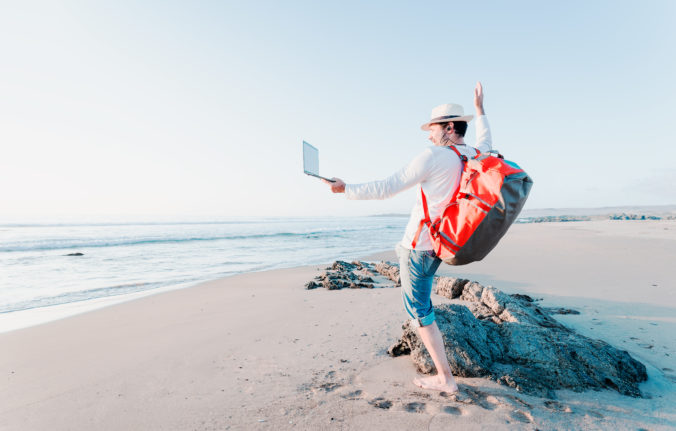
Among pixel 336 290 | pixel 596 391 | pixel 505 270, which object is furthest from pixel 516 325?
pixel 505 270

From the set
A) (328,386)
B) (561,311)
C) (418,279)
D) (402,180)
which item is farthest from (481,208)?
(561,311)

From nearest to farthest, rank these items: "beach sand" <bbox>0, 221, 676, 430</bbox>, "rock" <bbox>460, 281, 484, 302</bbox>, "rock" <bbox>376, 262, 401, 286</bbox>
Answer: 1. "beach sand" <bbox>0, 221, 676, 430</bbox>
2. "rock" <bbox>460, 281, 484, 302</bbox>
3. "rock" <bbox>376, 262, 401, 286</bbox>

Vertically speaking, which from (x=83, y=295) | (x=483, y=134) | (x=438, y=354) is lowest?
(x=83, y=295)

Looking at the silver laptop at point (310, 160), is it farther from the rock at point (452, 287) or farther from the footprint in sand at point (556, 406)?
the rock at point (452, 287)

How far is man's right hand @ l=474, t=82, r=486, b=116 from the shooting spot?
3186mm

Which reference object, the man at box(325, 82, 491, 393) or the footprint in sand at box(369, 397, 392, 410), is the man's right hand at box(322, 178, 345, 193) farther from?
the footprint in sand at box(369, 397, 392, 410)

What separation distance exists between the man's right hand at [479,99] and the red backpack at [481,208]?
1056 millimetres

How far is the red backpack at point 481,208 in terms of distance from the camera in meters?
2.14

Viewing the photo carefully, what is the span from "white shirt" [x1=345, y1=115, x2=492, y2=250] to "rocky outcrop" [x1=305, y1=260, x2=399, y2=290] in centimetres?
482

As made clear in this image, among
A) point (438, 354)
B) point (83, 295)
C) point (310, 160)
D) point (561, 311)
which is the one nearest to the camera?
point (438, 354)

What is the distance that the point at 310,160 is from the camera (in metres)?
2.83

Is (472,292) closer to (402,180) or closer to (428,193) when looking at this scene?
(428,193)

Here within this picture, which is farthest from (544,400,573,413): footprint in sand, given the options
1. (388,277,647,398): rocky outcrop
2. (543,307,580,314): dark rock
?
(543,307,580,314): dark rock

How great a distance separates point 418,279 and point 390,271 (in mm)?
5968
